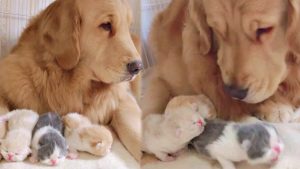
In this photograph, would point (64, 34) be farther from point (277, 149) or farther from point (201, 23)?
point (277, 149)

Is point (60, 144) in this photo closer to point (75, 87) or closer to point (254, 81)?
point (75, 87)

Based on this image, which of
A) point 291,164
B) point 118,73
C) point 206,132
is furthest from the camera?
point 118,73

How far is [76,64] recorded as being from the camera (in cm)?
151

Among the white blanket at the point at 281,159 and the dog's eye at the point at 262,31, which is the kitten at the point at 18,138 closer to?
the white blanket at the point at 281,159

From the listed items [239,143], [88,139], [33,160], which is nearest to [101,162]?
[88,139]

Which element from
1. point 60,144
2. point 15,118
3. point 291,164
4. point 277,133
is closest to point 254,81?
point 277,133

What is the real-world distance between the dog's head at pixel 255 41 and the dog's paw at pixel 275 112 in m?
0.07

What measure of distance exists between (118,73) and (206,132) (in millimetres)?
375

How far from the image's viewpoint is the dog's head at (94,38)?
147cm

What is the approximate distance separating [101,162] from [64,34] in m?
0.47

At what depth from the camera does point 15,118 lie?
134 cm

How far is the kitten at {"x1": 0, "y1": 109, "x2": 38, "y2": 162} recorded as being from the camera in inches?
47.6

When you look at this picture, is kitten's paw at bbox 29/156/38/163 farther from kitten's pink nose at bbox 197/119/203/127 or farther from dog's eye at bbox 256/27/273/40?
dog's eye at bbox 256/27/273/40

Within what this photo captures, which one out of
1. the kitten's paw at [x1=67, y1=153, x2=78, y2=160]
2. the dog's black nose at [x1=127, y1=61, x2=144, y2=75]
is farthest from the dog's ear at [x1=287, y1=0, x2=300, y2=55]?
the kitten's paw at [x1=67, y1=153, x2=78, y2=160]
